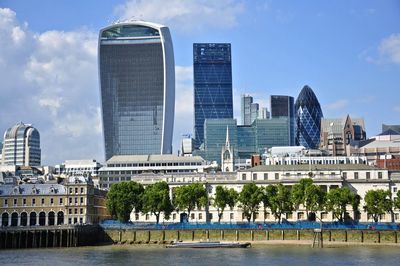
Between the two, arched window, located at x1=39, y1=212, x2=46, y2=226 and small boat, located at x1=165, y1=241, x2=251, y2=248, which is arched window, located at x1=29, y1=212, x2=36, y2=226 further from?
small boat, located at x1=165, y1=241, x2=251, y2=248

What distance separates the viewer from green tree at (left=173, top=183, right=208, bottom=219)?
563 feet

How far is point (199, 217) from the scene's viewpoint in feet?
618

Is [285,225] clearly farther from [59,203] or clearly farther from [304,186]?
[59,203]

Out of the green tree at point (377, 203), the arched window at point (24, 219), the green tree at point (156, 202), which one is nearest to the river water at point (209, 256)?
the green tree at point (156, 202)

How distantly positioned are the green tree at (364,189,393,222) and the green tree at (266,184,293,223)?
17.4 meters

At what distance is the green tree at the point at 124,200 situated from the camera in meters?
172

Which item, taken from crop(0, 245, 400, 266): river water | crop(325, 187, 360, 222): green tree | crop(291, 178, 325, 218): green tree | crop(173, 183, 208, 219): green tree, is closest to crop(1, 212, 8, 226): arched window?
crop(0, 245, 400, 266): river water

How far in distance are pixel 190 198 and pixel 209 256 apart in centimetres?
4411

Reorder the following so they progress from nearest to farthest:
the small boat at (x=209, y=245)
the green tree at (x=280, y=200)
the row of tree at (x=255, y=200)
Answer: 1. the small boat at (x=209, y=245)
2. the row of tree at (x=255, y=200)
3. the green tree at (x=280, y=200)

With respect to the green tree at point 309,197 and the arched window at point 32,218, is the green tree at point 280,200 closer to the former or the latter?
the green tree at point 309,197

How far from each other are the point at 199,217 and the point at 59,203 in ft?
117

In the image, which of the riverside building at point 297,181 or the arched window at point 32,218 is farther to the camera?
the riverside building at point 297,181

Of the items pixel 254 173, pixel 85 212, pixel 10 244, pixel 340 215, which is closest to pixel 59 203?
pixel 85 212

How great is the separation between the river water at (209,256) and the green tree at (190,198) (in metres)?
23.1
